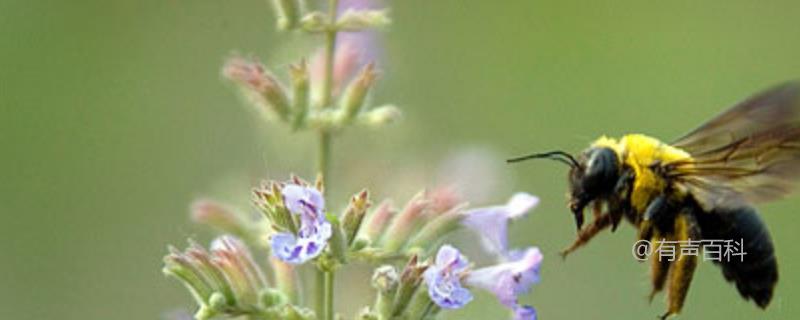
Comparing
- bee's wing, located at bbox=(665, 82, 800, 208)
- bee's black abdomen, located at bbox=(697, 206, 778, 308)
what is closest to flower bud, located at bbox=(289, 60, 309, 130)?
bee's wing, located at bbox=(665, 82, 800, 208)

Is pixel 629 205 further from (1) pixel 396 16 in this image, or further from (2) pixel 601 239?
(1) pixel 396 16

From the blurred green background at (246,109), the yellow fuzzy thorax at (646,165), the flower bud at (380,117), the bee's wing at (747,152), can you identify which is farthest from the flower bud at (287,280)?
the blurred green background at (246,109)

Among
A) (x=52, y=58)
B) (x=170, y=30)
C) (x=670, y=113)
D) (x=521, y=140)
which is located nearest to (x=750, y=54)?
(x=670, y=113)

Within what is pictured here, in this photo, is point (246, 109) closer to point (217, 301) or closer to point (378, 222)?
point (378, 222)

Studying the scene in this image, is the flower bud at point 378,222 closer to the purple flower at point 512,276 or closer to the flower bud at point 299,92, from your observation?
the purple flower at point 512,276

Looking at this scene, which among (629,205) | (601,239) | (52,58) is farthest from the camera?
(52,58)

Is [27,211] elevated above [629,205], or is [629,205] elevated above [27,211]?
[27,211]

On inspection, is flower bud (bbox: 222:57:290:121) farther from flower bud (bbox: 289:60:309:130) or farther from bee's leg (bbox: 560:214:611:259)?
bee's leg (bbox: 560:214:611:259)
